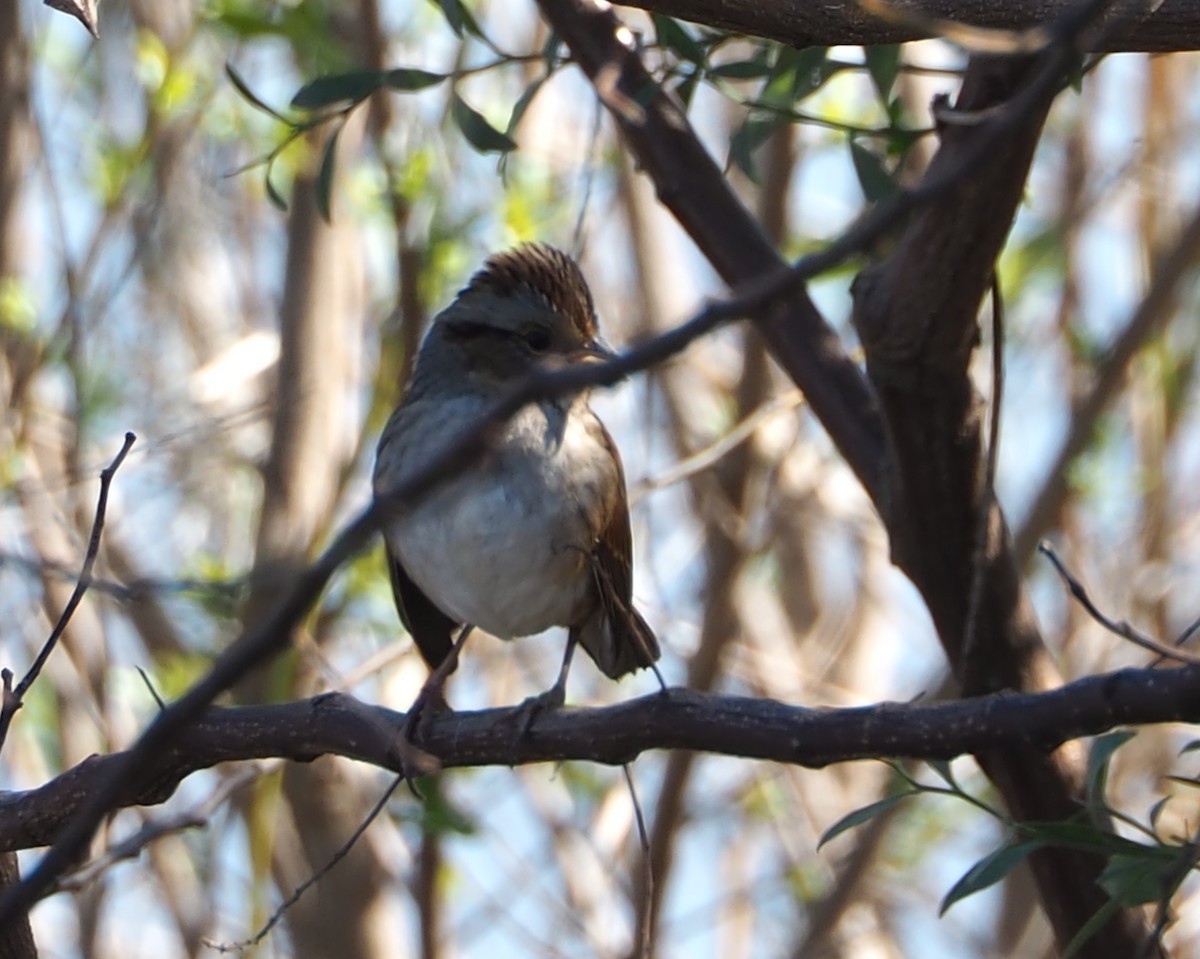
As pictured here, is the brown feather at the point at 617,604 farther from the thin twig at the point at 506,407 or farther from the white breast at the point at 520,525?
the thin twig at the point at 506,407

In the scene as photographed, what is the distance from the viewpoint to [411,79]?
2973 millimetres

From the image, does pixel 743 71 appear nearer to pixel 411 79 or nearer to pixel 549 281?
pixel 411 79

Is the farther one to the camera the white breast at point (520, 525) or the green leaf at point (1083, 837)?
the white breast at point (520, 525)

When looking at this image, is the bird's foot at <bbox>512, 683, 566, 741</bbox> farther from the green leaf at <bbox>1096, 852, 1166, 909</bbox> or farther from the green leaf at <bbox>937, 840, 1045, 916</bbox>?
the green leaf at <bbox>1096, 852, 1166, 909</bbox>

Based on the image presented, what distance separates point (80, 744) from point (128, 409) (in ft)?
3.92

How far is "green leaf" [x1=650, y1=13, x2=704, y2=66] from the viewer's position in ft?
9.18

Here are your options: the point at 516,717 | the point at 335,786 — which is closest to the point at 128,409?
the point at 335,786

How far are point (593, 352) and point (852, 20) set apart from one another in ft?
4.43

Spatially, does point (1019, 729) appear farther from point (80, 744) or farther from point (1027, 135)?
point (80, 744)

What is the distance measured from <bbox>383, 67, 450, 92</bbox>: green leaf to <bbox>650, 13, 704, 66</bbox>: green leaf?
1.26 feet

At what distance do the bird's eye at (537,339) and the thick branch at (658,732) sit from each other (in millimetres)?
1022

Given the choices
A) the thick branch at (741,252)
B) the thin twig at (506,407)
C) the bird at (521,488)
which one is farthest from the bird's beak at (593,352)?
the thin twig at (506,407)

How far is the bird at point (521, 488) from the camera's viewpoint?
3.34 meters

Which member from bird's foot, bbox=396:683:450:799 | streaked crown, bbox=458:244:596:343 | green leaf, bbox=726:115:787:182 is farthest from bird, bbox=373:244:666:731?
green leaf, bbox=726:115:787:182
